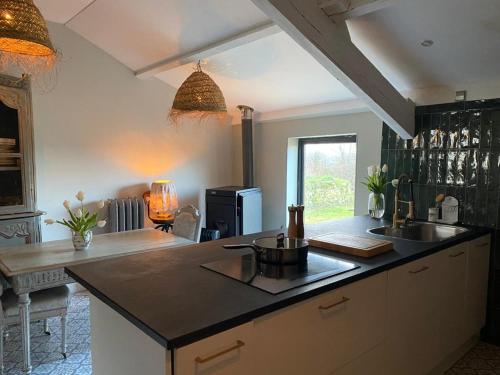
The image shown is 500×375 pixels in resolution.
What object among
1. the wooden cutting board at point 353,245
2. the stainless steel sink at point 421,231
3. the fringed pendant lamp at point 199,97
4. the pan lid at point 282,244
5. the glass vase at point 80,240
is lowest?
the glass vase at point 80,240

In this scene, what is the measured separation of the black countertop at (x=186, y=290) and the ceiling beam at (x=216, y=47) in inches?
62.6

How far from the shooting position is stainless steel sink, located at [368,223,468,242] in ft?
8.24

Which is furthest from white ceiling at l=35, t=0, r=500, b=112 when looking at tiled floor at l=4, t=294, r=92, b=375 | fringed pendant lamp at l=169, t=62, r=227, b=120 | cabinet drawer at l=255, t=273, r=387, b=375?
tiled floor at l=4, t=294, r=92, b=375

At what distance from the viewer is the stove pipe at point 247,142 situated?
14.5 feet

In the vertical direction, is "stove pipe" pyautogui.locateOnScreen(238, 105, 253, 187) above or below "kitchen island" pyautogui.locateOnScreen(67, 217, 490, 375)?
above

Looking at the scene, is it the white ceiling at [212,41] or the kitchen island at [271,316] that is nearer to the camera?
the kitchen island at [271,316]

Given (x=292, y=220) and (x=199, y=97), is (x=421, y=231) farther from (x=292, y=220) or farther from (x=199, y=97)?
(x=199, y=97)

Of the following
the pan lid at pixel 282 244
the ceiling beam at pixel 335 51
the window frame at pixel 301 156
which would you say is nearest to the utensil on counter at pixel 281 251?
the pan lid at pixel 282 244

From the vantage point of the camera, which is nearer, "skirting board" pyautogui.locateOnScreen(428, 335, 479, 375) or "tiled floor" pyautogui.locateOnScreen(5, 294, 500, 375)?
"skirting board" pyautogui.locateOnScreen(428, 335, 479, 375)

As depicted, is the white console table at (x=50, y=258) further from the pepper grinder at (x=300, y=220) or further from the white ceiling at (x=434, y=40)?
the white ceiling at (x=434, y=40)

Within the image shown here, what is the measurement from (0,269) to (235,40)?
2.24 meters

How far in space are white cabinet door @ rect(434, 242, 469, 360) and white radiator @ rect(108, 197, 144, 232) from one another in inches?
123

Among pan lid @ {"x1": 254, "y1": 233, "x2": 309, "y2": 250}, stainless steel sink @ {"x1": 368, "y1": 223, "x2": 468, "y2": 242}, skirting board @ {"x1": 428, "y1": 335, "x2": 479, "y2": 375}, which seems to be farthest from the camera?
stainless steel sink @ {"x1": 368, "y1": 223, "x2": 468, "y2": 242}

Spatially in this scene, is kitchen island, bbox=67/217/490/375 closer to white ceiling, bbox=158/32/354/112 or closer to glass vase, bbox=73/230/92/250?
glass vase, bbox=73/230/92/250
